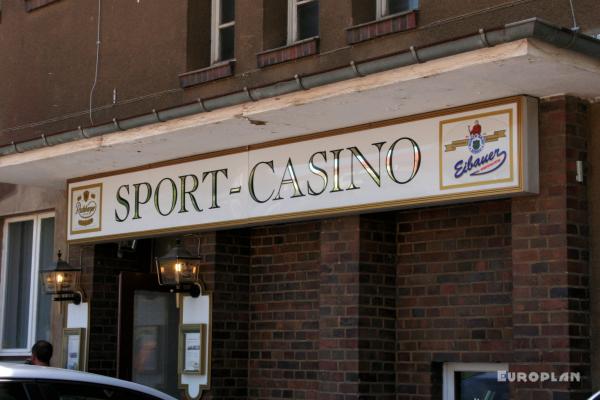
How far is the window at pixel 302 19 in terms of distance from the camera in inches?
462

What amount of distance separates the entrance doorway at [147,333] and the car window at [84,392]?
636 cm


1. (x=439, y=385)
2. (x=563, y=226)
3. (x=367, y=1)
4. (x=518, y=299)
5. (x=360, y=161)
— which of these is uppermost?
(x=367, y=1)

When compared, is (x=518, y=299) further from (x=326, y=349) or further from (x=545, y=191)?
(x=326, y=349)

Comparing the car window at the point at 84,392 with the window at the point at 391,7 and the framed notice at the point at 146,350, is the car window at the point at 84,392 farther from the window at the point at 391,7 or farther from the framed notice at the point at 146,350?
the framed notice at the point at 146,350

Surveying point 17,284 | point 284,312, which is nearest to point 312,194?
point 284,312

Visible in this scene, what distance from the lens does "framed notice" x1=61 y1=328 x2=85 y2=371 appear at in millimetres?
13336

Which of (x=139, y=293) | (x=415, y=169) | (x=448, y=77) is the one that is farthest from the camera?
(x=139, y=293)

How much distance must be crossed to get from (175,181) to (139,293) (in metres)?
1.65

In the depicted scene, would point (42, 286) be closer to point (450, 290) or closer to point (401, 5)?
point (450, 290)

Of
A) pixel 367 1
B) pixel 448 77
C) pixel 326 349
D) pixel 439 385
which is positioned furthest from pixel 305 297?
pixel 448 77

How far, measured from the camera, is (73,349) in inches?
530

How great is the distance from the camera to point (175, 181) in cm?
1220

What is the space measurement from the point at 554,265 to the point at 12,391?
4.64m

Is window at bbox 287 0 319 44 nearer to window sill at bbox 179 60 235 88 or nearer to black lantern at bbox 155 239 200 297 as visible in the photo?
window sill at bbox 179 60 235 88
